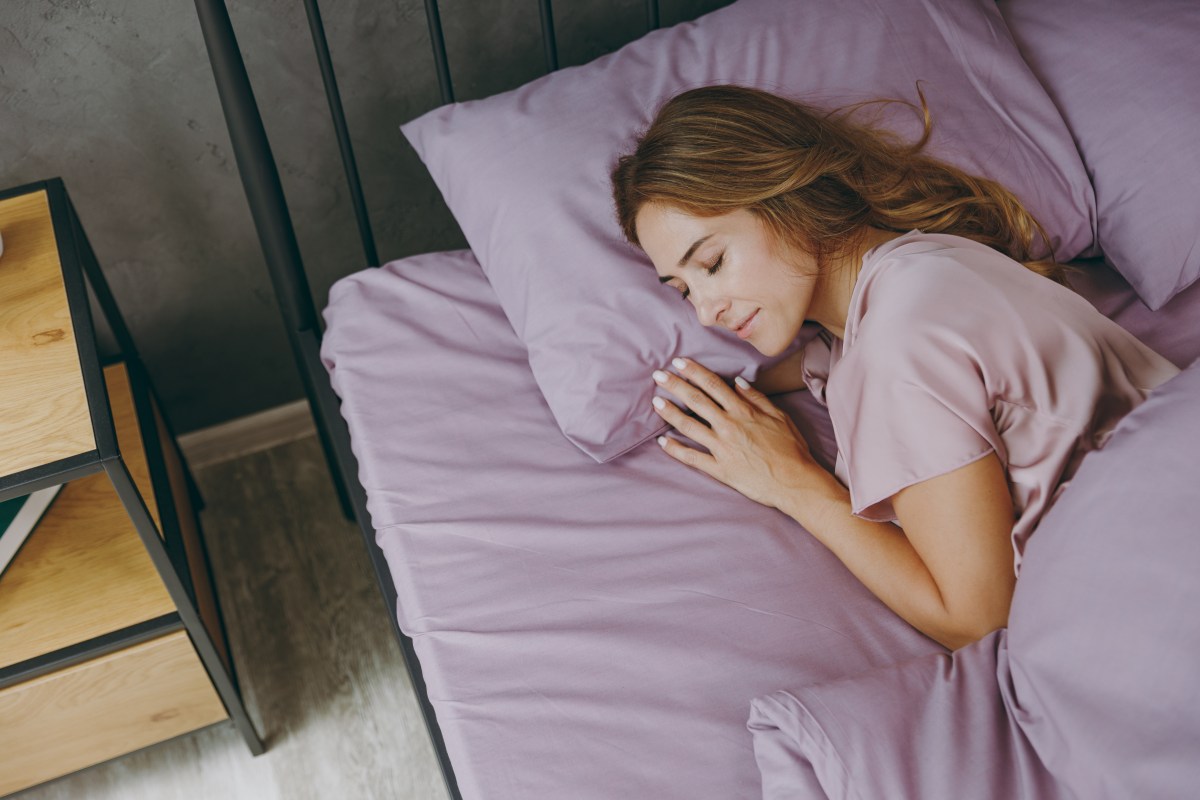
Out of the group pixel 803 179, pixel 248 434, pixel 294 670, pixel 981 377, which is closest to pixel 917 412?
pixel 981 377

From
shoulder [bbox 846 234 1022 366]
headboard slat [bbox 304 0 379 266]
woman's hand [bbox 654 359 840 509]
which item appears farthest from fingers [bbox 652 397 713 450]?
headboard slat [bbox 304 0 379 266]

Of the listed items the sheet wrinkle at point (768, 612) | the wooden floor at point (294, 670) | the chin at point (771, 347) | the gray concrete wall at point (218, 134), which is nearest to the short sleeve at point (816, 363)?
the chin at point (771, 347)

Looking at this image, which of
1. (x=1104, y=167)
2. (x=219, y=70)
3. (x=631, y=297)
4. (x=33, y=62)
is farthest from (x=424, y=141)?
(x=1104, y=167)

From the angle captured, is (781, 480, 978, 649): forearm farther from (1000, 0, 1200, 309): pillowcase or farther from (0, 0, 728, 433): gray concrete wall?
(0, 0, 728, 433): gray concrete wall

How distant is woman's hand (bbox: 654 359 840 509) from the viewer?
1.08 meters

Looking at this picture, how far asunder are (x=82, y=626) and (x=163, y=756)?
355mm

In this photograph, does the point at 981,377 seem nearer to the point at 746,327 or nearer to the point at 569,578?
the point at 746,327

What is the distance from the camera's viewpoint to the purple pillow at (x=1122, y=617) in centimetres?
72

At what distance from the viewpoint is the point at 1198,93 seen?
3.87 ft

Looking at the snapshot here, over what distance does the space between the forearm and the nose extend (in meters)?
0.22

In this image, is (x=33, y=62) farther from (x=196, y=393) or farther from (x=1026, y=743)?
(x=1026, y=743)

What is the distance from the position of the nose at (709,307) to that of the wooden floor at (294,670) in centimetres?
79

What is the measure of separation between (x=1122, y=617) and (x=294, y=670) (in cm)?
120

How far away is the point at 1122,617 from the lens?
2.51 feet
